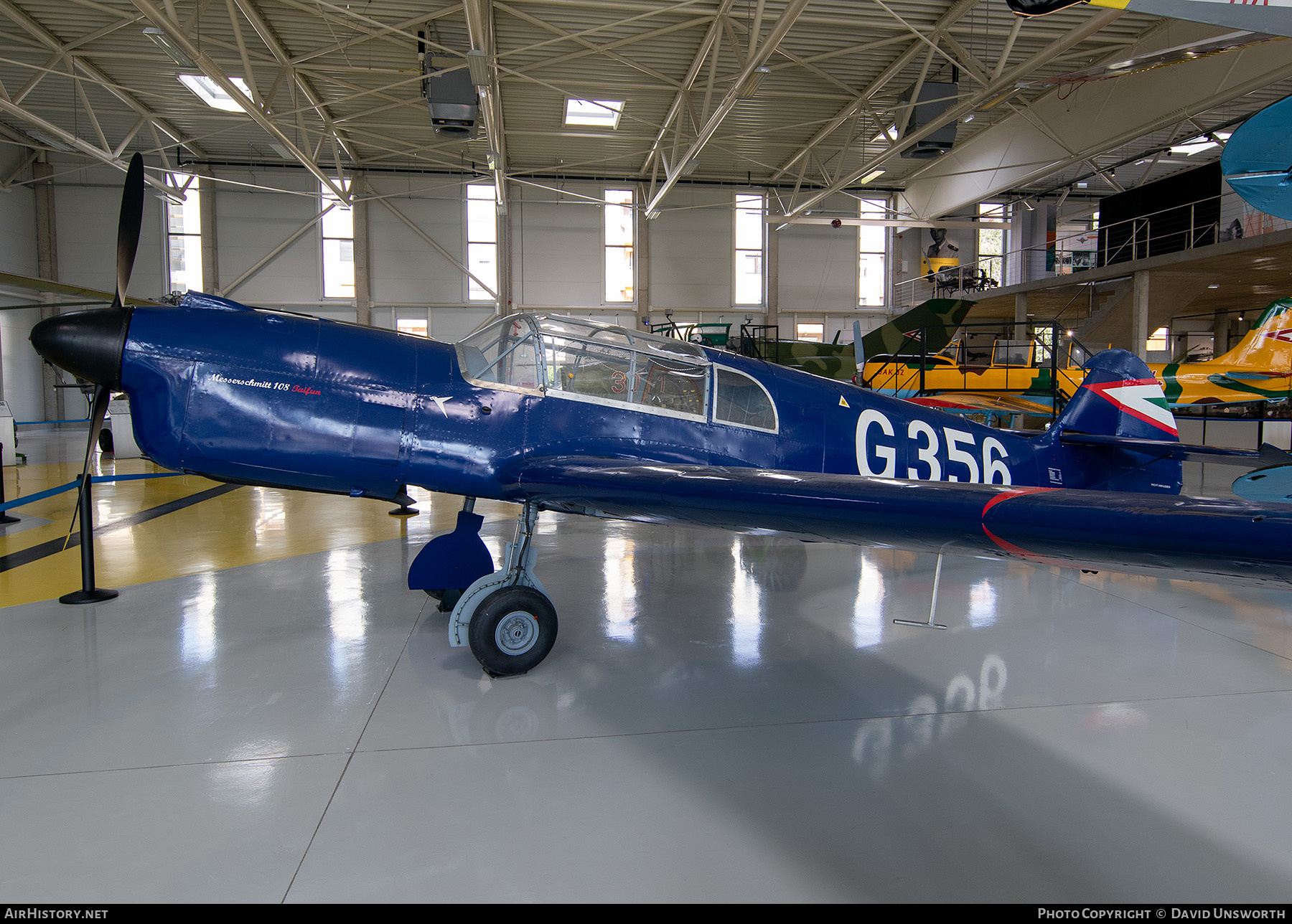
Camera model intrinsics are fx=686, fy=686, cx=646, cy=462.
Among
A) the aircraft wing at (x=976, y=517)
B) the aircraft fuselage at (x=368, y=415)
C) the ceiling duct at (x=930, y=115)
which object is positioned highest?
the ceiling duct at (x=930, y=115)

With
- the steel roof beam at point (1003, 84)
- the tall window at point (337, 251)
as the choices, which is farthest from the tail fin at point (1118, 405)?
the tall window at point (337, 251)

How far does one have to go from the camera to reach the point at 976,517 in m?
2.26

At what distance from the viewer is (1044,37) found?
13.7 meters

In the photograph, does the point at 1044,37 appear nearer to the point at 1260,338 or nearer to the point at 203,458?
the point at 1260,338

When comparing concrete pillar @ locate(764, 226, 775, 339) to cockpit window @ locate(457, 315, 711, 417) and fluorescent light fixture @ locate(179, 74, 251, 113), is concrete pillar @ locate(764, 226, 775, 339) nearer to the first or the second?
fluorescent light fixture @ locate(179, 74, 251, 113)

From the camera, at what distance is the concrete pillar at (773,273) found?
24234 mm

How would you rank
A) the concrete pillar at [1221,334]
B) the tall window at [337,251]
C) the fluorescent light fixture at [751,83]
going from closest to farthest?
the fluorescent light fixture at [751,83]
the tall window at [337,251]
the concrete pillar at [1221,334]

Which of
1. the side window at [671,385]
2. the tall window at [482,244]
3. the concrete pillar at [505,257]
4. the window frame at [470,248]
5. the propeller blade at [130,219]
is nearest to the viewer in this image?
Result: the propeller blade at [130,219]

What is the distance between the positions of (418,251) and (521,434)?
2101cm

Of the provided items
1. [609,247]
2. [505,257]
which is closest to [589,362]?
[505,257]

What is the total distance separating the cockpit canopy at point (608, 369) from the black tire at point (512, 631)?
123 cm

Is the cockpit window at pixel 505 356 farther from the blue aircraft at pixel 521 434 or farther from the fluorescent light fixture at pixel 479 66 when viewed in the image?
the fluorescent light fixture at pixel 479 66

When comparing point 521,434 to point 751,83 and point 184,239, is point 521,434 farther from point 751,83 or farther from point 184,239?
point 184,239

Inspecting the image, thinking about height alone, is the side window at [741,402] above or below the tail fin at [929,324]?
below
